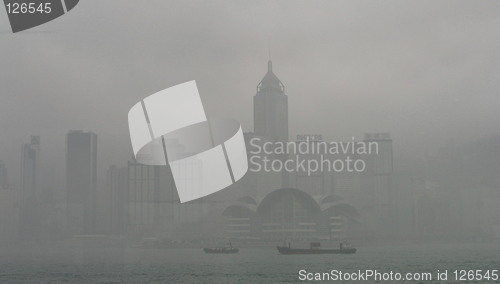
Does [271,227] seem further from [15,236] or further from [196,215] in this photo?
[15,236]

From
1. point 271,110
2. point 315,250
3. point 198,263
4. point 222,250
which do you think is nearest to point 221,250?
point 222,250

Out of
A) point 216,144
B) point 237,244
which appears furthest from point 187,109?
point 237,244

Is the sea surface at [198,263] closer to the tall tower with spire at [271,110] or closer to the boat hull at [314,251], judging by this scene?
the boat hull at [314,251]

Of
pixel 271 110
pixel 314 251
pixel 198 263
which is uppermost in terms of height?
pixel 271 110

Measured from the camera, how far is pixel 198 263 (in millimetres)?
15953

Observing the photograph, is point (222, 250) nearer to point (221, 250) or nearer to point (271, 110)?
point (221, 250)

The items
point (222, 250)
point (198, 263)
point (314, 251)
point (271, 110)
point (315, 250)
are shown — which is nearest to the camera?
point (271, 110)

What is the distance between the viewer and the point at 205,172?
41.1 ft

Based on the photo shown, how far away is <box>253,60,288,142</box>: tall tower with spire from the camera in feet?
39.8

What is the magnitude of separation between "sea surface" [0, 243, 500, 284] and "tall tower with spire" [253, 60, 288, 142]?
2404 mm

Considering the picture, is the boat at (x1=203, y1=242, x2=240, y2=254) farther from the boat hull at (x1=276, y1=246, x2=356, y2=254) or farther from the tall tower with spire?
the tall tower with spire

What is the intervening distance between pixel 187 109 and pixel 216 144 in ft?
2.29

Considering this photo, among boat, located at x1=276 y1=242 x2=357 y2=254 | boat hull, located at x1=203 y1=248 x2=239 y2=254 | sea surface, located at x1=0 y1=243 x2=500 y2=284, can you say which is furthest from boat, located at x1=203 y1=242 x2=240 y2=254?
boat, located at x1=276 y1=242 x2=357 y2=254

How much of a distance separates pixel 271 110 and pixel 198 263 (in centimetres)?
494
